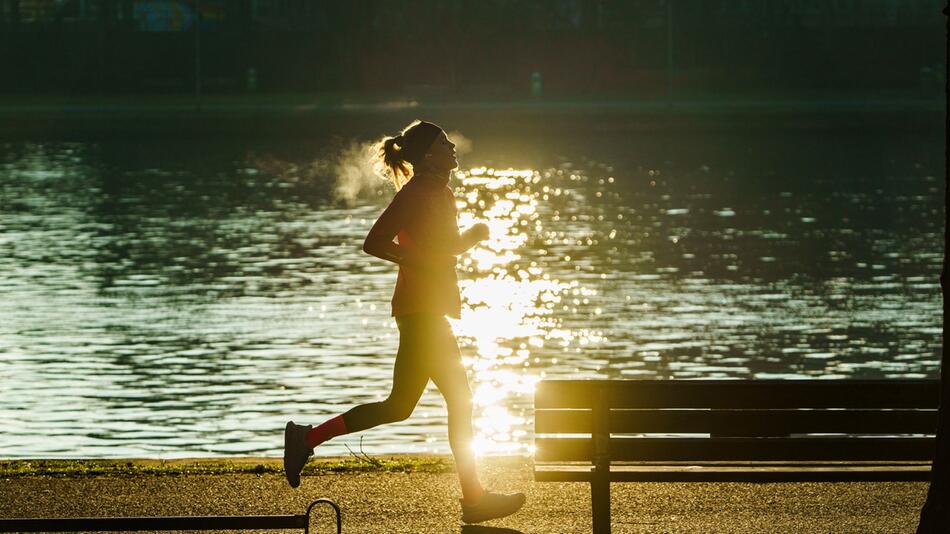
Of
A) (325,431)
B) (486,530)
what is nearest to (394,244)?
(325,431)

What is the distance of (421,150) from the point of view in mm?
7996

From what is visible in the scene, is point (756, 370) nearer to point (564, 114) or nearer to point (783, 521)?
point (783, 521)

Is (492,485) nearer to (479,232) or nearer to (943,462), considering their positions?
(479,232)

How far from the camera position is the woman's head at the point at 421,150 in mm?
7996

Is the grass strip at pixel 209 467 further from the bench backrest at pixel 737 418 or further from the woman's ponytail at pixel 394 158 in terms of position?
the bench backrest at pixel 737 418

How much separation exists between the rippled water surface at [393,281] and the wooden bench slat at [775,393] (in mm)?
4560

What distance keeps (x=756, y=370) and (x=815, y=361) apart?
0.98m

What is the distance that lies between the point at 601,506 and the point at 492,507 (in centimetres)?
56

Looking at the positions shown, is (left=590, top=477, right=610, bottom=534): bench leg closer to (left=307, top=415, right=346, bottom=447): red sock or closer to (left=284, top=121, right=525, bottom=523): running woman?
(left=284, top=121, right=525, bottom=523): running woman

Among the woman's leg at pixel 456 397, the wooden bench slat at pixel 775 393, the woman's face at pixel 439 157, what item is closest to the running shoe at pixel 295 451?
the woman's leg at pixel 456 397

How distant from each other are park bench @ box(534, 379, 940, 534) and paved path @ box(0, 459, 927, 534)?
57 cm

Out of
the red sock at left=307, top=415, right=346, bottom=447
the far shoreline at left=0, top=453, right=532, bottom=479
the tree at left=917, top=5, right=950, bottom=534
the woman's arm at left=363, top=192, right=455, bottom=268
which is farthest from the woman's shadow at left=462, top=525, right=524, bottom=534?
the tree at left=917, top=5, right=950, bottom=534

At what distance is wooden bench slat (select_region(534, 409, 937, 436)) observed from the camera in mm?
7383

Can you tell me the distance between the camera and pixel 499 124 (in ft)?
192
